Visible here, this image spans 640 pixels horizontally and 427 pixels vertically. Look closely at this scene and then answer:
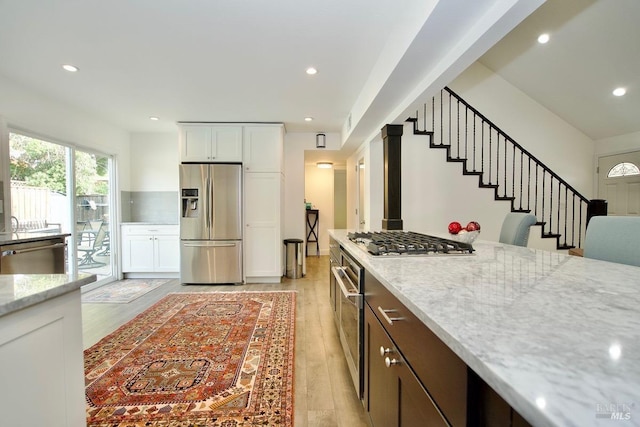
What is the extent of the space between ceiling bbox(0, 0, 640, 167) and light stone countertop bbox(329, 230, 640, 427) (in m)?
1.38

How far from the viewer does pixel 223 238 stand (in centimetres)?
421

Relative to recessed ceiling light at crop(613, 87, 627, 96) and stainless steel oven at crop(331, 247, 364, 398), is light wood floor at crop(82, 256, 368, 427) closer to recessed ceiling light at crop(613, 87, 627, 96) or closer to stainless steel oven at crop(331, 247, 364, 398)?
stainless steel oven at crop(331, 247, 364, 398)

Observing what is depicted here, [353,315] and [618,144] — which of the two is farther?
[618,144]

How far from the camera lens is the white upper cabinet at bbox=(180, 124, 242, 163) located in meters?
4.28

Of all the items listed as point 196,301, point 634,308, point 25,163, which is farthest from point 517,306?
point 25,163

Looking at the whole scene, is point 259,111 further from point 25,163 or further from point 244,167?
point 25,163

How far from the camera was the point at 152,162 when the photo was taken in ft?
16.1

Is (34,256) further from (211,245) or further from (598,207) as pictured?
(598,207)

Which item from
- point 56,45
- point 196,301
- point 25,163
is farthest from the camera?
point 196,301

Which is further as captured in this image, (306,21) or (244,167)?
(244,167)

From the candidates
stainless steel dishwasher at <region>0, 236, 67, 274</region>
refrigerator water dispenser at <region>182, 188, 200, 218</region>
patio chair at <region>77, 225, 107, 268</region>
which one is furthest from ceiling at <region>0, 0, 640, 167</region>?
patio chair at <region>77, 225, 107, 268</region>

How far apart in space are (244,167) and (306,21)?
2.60 meters

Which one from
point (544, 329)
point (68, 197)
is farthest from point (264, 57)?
point (68, 197)

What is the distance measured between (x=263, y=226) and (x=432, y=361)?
3.85m
